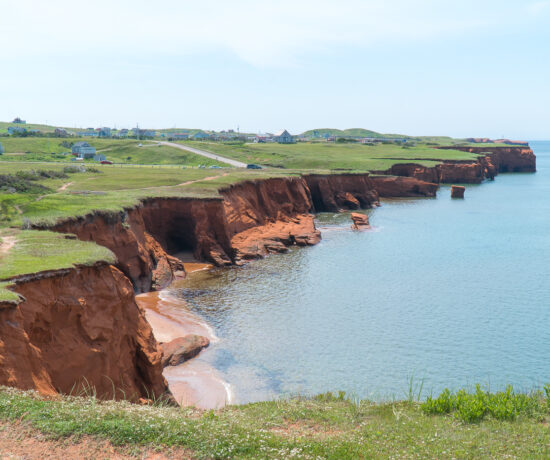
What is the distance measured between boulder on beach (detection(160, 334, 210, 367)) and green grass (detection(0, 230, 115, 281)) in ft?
22.0

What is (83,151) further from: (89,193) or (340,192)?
(89,193)

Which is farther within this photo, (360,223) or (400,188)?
(400,188)

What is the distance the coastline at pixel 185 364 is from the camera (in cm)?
2220

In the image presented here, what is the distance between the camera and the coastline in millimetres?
22197

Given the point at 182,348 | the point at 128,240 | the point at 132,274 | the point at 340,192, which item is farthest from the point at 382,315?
the point at 340,192

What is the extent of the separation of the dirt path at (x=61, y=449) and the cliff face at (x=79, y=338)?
9.67 ft

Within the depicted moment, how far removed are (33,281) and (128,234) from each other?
1925 centimetres

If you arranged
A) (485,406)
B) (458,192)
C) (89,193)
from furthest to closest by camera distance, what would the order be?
(458,192), (89,193), (485,406)

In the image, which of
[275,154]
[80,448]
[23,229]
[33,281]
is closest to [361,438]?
[80,448]

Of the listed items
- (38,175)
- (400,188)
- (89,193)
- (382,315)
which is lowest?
(382,315)

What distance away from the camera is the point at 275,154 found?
4626 inches

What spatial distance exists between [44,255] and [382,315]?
2002cm

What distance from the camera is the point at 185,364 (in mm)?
25172

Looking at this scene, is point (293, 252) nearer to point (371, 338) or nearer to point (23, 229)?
point (371, 338)
